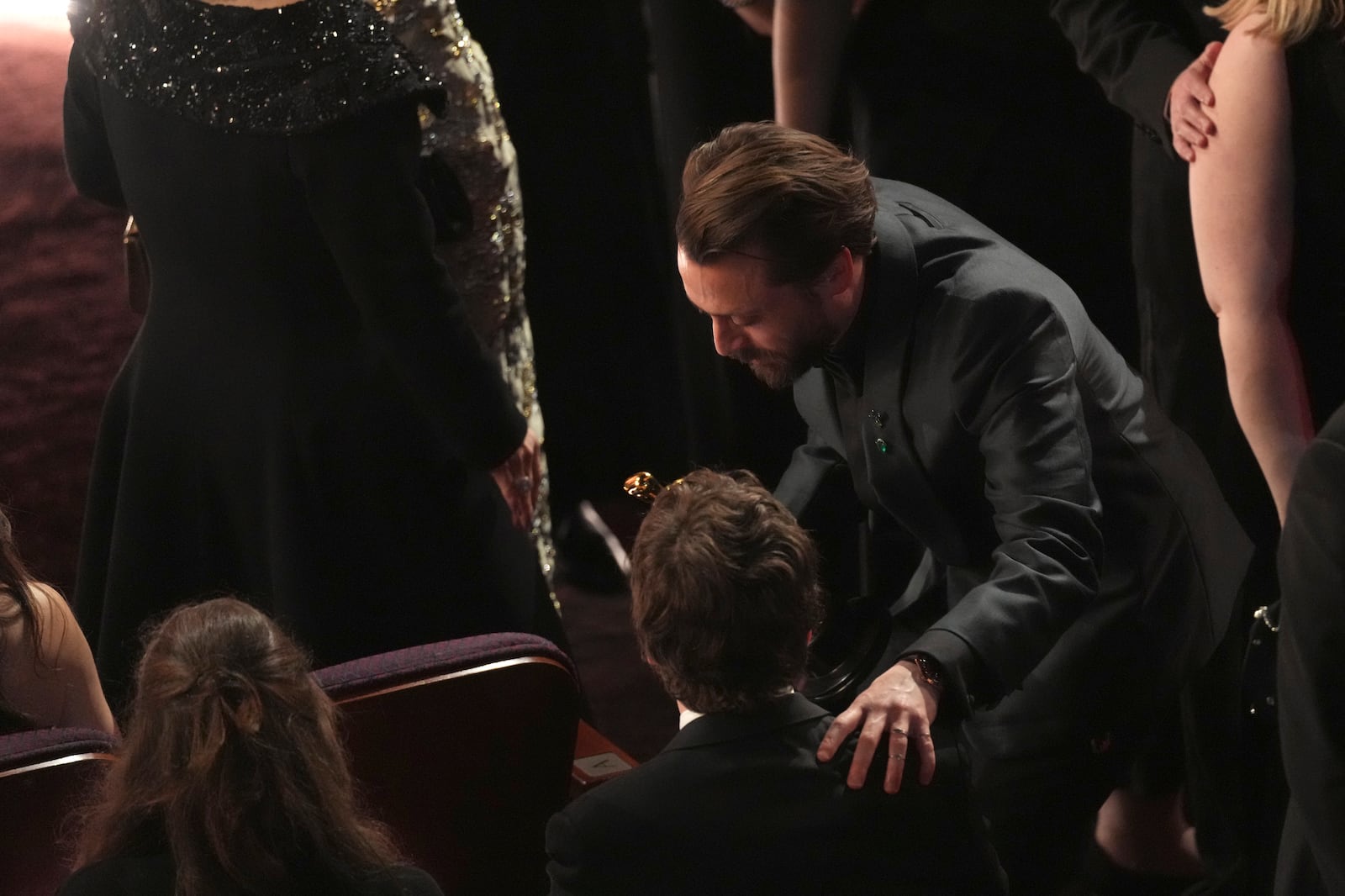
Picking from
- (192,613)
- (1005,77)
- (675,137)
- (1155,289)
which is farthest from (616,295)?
(192,613)

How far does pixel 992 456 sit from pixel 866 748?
1.77 feet

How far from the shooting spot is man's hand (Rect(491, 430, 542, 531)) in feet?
8.10

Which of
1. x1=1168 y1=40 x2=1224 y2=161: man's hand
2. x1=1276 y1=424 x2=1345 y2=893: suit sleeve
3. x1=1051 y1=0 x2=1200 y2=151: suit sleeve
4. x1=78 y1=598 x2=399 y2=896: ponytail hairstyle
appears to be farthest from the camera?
x1=1051 y1=0 x2=1200 y2=151: suit sleeve

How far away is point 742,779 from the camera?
1.48 m

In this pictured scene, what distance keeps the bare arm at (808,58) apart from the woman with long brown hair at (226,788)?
165 centimetres

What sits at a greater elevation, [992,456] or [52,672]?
[992,456]

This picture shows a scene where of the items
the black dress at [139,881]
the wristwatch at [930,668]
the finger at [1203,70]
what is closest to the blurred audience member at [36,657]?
the black dress at [139,881]

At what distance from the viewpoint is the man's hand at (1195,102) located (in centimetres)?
213

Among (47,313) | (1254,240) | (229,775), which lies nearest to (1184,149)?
(1254,240)

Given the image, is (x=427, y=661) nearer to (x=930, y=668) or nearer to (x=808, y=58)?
(x=930, y=668)

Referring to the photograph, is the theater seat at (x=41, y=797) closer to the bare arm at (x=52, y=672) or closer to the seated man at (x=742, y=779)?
the bare arm at (x=52, y=672)

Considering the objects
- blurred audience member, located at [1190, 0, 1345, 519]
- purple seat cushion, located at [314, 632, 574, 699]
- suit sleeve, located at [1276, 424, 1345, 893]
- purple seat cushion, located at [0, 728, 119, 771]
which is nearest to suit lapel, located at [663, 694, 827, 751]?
purple seat cushion, located at [314, 632, 574, 699]

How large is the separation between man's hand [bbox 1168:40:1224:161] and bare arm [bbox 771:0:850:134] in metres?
0.71

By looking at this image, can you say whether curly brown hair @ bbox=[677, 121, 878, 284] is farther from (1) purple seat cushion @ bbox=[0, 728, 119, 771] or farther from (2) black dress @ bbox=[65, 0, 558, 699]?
(1) purple seat cushion @ bbox=[0, 728, 119, 771]
